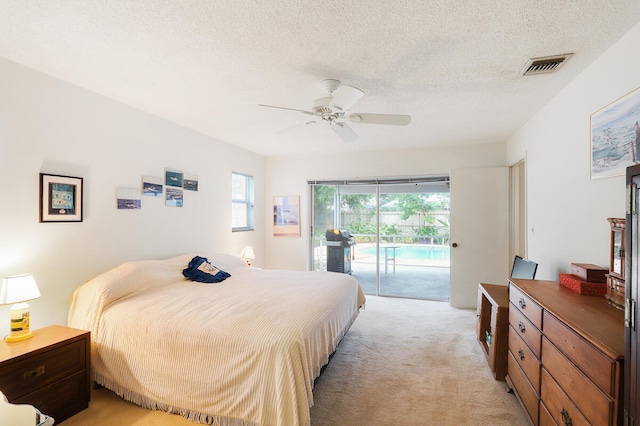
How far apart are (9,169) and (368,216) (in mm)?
4458

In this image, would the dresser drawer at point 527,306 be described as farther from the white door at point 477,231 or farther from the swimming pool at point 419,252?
the swimming pool at point 419,252

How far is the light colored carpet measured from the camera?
6.66ft

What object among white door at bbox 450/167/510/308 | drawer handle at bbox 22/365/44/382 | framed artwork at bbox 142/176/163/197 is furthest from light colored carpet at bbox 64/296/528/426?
framed artwork at bbox 142/176/163/197

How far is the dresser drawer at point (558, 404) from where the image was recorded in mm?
1323

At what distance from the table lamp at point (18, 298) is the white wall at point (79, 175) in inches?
11.2

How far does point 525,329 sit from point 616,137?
4.34ft

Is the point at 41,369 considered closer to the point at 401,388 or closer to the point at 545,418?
the point at 401,388

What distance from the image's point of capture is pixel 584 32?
1.76 meters

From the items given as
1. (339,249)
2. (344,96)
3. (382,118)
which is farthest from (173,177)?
(339,249)

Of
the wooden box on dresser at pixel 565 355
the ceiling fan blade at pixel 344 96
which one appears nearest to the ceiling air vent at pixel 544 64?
the ceiling fan blade at pixel 344 96

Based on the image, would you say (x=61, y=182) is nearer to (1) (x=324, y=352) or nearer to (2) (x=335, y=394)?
(1) (x=324, y=352)

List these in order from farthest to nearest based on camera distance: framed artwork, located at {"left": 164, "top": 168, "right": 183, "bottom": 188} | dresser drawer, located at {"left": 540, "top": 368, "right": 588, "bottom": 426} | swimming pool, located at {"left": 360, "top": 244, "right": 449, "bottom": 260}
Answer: swimming pool, located at {"left": 360, "top": 244, "right": 449, "bottom": 260} < framed artwork, located at {"left": 164, "top": 168, "right": 183, "bottom": 188} < dresser drawer, located at {"left": 540, "top": 368, "right": 588, "bottom": 426}

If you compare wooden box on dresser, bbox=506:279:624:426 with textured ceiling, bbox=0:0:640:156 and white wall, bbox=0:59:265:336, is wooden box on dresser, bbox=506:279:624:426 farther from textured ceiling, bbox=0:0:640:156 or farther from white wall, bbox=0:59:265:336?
white wall, bbox=0:59:265:336

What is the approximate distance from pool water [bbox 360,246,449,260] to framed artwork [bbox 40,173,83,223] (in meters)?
4.14
